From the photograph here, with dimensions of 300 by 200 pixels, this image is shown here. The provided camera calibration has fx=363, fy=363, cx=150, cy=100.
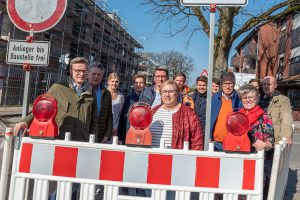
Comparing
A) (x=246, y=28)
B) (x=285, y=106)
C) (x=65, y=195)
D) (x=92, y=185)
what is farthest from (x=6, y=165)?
(x=246, y=28)

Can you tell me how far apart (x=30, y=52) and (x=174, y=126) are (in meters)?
1.93

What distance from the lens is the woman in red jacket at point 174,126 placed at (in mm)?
3662

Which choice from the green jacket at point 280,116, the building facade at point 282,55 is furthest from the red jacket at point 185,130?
the building facade at point 282,55

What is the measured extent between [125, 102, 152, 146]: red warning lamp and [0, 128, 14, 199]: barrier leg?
96cm

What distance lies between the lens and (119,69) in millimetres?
44562

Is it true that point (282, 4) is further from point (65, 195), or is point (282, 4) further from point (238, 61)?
point (238, 61)

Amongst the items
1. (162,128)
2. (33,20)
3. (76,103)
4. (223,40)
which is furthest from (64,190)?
(223,40)

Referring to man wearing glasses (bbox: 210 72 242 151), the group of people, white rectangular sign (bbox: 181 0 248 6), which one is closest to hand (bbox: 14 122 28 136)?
the group of people

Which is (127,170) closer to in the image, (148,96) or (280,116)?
(148,96)

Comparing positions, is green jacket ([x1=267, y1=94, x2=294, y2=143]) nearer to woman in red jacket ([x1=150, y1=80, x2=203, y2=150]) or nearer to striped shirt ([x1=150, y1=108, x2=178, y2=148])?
woman in red jacket ([x1=150, y1=80, x2=203, y2=150])

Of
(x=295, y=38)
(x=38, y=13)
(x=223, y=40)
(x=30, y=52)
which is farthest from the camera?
(x=295, y=38)

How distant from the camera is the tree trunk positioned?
14891 mm

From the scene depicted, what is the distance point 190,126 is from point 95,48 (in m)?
32.5

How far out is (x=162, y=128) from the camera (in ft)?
12.1
